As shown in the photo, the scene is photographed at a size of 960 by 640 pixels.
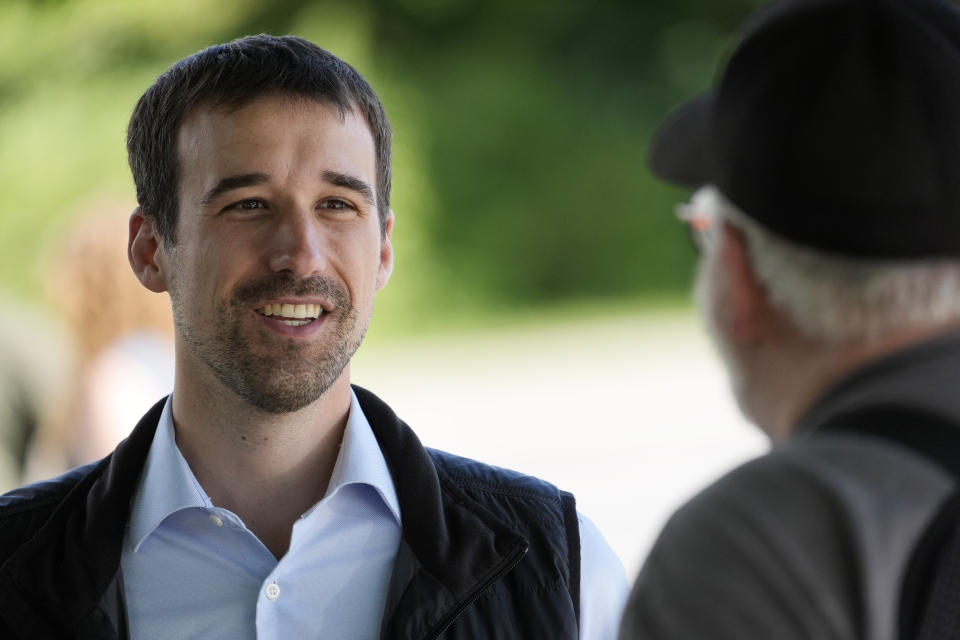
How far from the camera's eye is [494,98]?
33.0 ft

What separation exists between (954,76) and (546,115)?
9.22m

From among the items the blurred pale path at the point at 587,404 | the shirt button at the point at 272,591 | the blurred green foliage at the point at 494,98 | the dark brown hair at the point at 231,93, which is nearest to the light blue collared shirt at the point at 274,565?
the shirt button at the point at 272,591

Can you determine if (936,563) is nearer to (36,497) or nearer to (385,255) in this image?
(385,255)

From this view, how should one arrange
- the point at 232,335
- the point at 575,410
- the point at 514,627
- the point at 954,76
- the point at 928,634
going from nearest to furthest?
the point at 928,634 → the point at 954,76 → the point at 514,627 → the point at 232,335 → the point at 575,410

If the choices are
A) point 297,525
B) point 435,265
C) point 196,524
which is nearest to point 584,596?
point 297,525

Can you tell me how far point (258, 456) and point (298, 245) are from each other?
0.31 metres

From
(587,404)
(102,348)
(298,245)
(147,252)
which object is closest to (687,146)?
(298,245)

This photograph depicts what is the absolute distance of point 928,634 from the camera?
0.82 metres

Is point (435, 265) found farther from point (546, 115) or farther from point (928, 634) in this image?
point (928, 634)

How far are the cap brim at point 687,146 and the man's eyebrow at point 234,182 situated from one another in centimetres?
70

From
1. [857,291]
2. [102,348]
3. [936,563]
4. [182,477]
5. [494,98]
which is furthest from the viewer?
[494,98]

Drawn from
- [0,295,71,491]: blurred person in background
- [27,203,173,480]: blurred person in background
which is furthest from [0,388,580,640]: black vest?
[0,295,71,491]: blurred person in background

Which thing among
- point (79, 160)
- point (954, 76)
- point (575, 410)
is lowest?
point (575, 410)

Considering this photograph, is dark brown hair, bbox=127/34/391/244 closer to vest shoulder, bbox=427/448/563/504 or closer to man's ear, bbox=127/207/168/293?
man's ear, bbox=127/207/168/293
